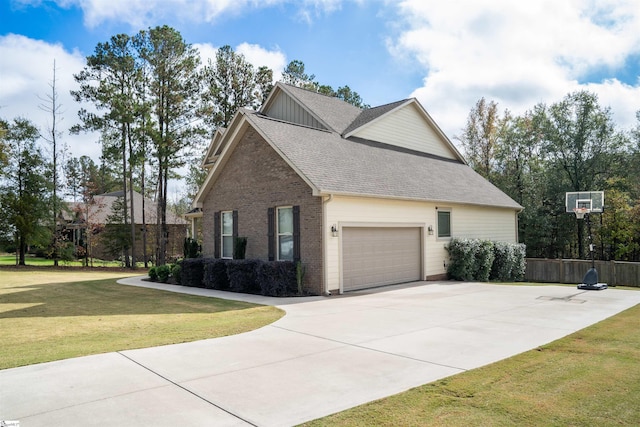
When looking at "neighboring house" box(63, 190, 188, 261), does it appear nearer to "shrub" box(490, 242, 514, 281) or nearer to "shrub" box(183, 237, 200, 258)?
"shrub" box(183, 237, 200, 258)

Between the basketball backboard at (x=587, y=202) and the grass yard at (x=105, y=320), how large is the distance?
37.5ft

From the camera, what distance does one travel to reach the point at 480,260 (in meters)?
18.1

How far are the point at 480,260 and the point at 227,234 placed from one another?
10275 millimetres

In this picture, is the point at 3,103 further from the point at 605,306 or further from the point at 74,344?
the point at 605,306

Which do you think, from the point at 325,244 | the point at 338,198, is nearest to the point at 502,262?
the point at 338,198

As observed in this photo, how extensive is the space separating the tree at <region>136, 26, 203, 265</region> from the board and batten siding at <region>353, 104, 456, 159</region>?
15173mm

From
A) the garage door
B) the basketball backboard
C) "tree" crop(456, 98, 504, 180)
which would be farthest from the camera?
"tree" crop(456, 98, 504, 180)

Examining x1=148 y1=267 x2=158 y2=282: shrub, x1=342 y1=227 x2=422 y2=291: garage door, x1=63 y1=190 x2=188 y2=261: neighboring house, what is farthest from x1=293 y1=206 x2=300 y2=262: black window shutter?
x1=63 y1=190 x2=188 y2=261: neighboring house

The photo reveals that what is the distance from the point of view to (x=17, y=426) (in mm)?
3912

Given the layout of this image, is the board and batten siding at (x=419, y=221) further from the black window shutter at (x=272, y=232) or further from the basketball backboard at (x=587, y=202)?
the basketball backboard at (x=587, y=202)

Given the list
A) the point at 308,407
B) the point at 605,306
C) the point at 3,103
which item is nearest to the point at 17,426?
the point at 308,407

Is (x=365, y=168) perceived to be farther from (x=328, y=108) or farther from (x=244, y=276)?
(x=328, y=108)

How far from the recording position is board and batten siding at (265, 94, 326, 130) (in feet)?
64.4

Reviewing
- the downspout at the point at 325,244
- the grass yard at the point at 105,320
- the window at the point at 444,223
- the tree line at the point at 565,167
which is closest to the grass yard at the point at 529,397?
the grass yard at the point at 105,320
